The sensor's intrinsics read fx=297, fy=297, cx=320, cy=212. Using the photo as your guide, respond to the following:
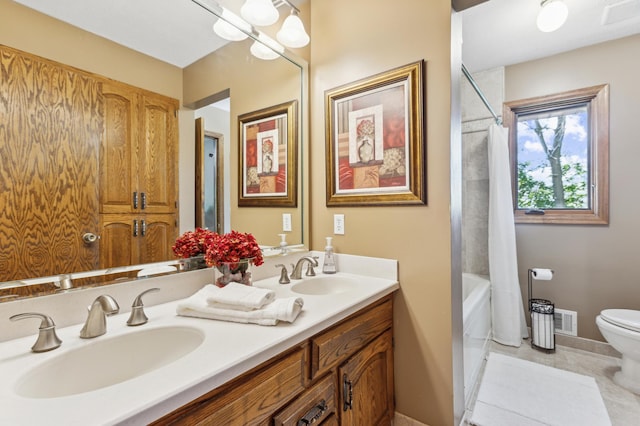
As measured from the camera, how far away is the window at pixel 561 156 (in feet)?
7.55

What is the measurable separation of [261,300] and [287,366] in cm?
21

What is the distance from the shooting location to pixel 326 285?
1.61m

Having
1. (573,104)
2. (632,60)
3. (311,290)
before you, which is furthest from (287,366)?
(632,60)

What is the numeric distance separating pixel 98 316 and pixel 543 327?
111 inches

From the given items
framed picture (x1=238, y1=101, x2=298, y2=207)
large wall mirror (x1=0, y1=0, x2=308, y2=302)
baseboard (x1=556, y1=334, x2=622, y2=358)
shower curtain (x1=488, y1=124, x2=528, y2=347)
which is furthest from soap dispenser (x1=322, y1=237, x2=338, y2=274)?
baseboard (x1=556, y1=334, x2=622, y2=358)

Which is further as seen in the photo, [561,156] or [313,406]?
[561,156]

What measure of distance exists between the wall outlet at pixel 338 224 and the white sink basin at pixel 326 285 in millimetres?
266

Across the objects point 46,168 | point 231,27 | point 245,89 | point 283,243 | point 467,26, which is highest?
point 467,26

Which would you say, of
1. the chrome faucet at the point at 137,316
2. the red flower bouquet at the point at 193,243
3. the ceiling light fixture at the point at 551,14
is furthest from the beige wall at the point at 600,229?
the chrome faucet at the point at 137,316

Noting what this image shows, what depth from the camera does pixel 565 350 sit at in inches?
92.7

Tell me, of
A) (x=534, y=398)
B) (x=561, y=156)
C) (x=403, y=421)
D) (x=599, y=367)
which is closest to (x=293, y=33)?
(x=403, y=421)

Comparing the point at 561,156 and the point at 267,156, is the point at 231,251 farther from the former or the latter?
the point at 561,156

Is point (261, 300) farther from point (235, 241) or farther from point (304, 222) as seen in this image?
point (304, 222)

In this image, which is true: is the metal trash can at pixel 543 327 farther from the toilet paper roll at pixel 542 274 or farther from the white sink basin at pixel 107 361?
the white sink basin at pixel 107 361
